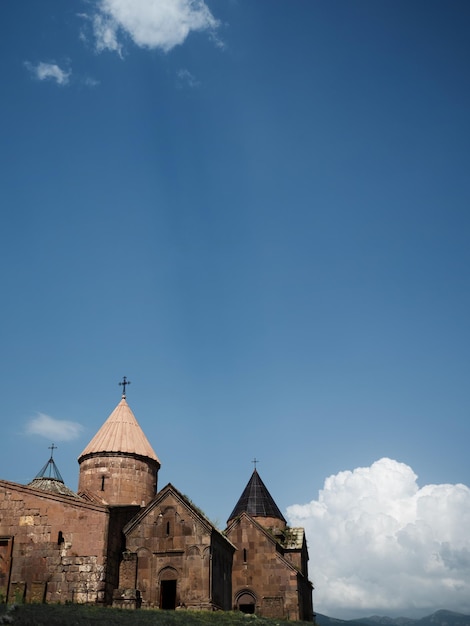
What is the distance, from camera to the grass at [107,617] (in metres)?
14.6

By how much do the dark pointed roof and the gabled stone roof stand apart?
215 inches

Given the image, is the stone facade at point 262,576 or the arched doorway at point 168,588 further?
the stone facade at point 262,576

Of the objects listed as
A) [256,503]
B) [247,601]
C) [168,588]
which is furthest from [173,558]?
[256,503]

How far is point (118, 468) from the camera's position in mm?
29312

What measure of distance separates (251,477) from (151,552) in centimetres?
1139

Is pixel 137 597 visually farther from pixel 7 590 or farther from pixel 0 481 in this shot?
pixel 0 481

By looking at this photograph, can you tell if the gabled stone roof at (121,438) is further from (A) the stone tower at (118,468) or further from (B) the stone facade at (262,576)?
(B) the stone facade at (262,576)

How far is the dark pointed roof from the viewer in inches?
1273

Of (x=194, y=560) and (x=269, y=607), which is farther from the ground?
(x=194, y=560)

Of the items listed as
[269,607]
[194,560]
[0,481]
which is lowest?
[269,607]

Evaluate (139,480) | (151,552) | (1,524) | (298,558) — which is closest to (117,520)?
(151,552)

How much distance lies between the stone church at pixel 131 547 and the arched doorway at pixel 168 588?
0.12 ft

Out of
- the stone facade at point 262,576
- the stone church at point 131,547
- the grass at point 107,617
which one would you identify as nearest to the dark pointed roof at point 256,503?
the stone church at point 131,547

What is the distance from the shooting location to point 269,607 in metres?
27.0
